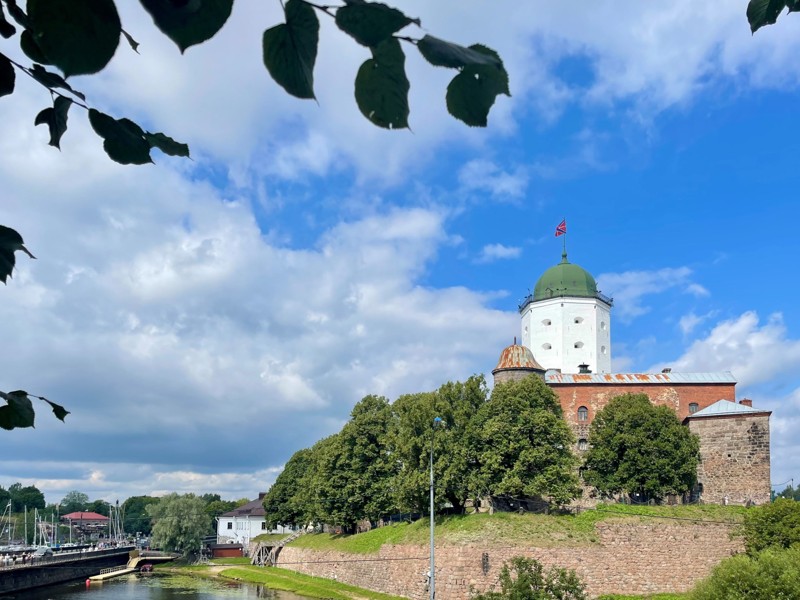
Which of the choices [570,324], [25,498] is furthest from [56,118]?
[25,498]

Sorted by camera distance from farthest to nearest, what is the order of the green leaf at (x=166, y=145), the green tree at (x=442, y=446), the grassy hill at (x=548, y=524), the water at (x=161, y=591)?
the water at (x=161, y=591)
the green tree at (x=442, y=446)
the grassy hill at (x=548, y=524)
the green leaf at (x=166, y=145)

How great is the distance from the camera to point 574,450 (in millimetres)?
52594

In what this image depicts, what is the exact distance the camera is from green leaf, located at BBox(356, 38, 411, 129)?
→ 169 cm

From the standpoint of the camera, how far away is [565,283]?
6700cm

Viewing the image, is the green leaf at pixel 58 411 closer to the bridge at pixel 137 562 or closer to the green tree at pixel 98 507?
the bridge at pixel 137 562

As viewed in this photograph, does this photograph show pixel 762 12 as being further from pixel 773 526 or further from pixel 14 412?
pixel 773 526

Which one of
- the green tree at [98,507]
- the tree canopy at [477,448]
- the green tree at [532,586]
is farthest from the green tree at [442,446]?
the green tree at [98,507]

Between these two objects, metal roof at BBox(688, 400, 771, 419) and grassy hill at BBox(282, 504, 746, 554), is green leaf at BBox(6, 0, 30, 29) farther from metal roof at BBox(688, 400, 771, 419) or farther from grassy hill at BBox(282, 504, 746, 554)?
metal roof at BBox(688, 400, 771, 419)

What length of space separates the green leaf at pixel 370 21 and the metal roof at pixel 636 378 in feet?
174

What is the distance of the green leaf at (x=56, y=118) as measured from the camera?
93.9 inches

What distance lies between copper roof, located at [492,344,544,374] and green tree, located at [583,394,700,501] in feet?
23.2

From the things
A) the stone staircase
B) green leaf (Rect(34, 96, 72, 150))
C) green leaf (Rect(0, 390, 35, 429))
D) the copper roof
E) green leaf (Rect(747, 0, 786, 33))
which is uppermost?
the copper roof

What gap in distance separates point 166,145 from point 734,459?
5063 cm

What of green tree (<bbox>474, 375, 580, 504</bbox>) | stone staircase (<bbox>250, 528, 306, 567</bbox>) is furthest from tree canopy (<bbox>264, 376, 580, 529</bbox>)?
stone staircase (<bbox>250, 528, 306, 567</bbox>)
